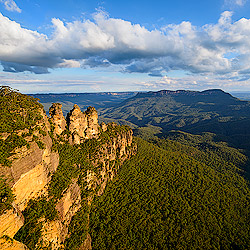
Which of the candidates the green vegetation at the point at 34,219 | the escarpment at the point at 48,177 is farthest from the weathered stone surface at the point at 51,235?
the green vegetation at the point at 34,219

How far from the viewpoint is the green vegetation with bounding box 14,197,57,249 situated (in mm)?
30688

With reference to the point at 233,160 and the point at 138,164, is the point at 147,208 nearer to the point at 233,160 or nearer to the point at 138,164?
the point at 138,164

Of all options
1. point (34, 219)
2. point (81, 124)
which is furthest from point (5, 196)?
point (81, 124)

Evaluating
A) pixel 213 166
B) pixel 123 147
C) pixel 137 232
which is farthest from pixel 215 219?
pixel 213 166

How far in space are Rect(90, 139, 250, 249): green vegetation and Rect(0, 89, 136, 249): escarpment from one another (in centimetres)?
823

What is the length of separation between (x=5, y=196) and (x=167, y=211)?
195 feet

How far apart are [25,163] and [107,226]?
41088 mm

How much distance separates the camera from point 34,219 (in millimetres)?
33312

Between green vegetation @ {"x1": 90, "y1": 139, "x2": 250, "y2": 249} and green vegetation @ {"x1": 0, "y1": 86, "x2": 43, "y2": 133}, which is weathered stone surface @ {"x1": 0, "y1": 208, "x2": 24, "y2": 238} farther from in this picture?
green vegetation @ {"x1": 90, "y1": 139, "x2": 250, "y2": 249}

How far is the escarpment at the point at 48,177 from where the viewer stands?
1161 inches

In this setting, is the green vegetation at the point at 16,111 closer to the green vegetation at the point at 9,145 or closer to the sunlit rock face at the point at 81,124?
the green vegetation at the point at 9,145

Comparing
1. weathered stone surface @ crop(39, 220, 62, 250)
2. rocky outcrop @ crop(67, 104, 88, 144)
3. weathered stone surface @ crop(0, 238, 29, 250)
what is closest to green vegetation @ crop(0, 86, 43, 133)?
rocky outcrop @ crop(67, 104, 88, 144)

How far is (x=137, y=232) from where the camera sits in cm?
5281

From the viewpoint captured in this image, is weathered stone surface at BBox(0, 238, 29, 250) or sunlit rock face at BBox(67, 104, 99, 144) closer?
weathered stone surface at BBox(0, 238, 29, 250)
